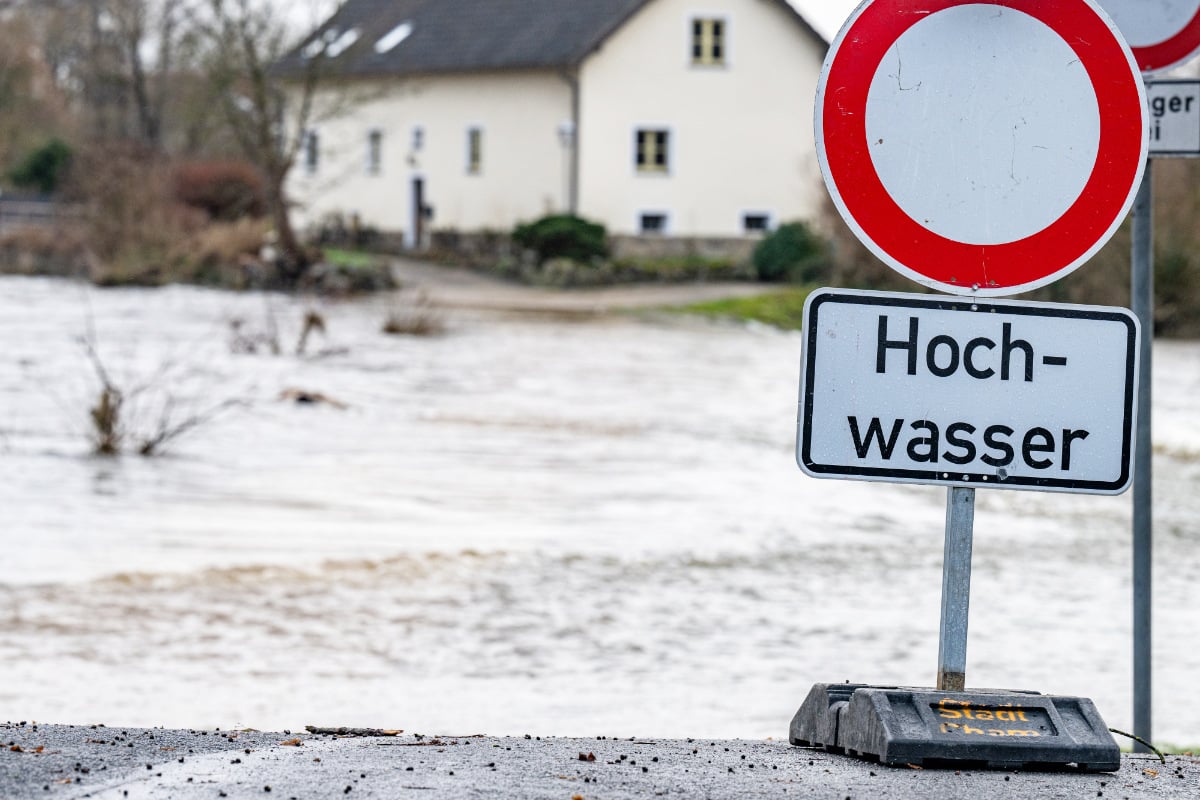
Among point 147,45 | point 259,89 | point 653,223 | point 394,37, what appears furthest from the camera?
point 147,45

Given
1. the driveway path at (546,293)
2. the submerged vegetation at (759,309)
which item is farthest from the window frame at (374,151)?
the submerged vegetation at (759,309)

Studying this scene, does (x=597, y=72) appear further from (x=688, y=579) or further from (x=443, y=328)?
(x=688, y=579)

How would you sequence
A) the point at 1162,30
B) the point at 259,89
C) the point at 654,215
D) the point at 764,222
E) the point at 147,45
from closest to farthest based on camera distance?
the point at 1162,30 → the point at 259,89 → the point at 654,215 → the point at 764,222 → the point at 147,45

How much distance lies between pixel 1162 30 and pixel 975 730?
8.21 feet

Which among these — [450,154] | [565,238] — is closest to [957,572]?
[565,238]

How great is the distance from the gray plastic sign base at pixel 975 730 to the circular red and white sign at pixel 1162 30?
87.4 inches

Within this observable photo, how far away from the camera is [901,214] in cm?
389

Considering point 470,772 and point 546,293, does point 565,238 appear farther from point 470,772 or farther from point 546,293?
point 470,772

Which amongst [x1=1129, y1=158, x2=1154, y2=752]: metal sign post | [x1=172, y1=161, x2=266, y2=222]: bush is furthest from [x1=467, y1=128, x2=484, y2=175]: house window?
[x1=1129, y1=158, x2=1154, y2=752]: metal sign post

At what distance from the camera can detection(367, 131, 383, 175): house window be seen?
53344 millimetres

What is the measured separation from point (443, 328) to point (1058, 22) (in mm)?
27590

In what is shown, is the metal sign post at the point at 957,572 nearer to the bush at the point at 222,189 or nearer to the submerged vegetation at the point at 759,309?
A: the submerged vegetation at the point at 759,309

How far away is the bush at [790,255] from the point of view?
139ft

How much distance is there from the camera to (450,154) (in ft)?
165
